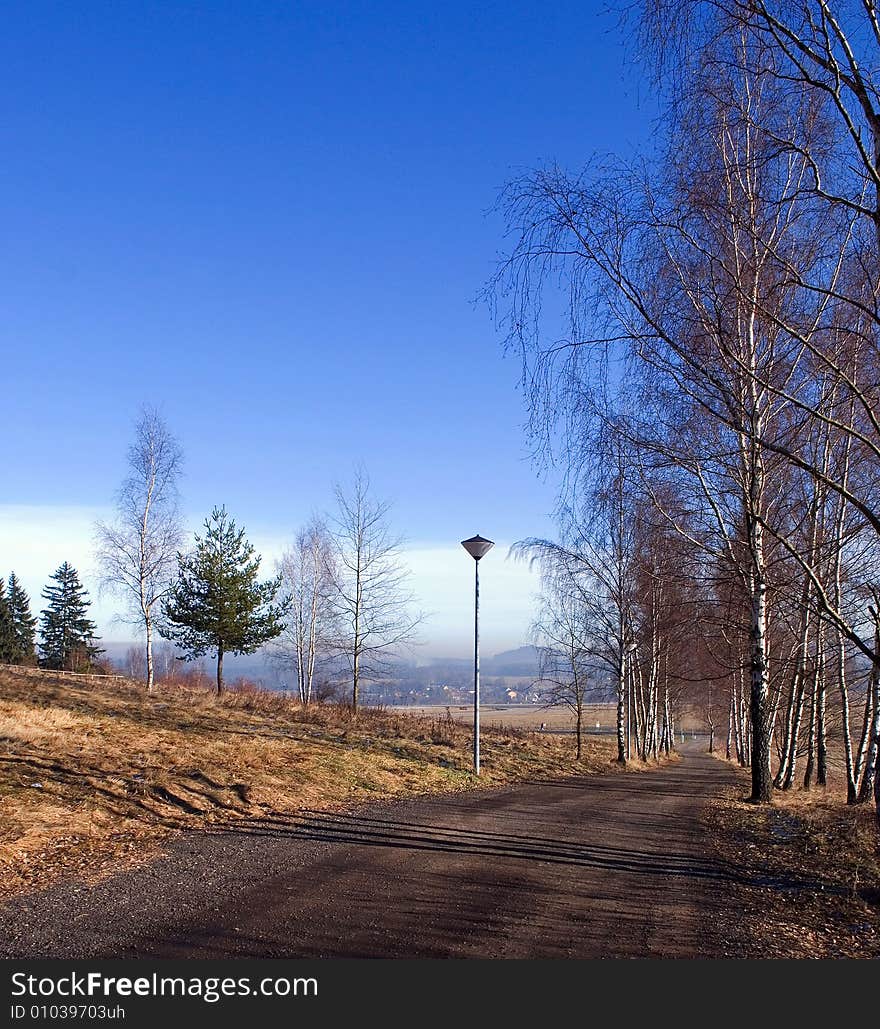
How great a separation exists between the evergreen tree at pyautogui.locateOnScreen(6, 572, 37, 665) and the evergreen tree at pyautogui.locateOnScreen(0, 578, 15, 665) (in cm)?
46

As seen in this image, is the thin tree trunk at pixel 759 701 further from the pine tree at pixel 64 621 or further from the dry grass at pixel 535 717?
the pine tree at pixel 64 621

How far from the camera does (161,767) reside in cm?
1217

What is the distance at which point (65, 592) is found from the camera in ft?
172

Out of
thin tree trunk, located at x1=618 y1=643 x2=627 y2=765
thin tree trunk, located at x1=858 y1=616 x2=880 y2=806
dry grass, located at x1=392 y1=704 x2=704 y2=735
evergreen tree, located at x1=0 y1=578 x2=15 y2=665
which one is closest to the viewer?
thin tree trunk, located at x1=858 y1=616 x2=880 y2=806

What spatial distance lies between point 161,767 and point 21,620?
49.5 m

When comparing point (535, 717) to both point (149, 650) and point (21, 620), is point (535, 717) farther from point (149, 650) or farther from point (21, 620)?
point (149, 650)

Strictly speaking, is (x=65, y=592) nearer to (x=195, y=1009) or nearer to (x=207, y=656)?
(x=207, y=656)

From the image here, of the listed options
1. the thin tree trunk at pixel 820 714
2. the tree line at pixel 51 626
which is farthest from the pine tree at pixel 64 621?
the thin tree trunk at pixel 820 714

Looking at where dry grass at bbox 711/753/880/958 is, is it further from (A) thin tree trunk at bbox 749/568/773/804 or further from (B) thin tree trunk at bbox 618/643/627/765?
(B) thin tree trunk at bbox 618/643/627/765

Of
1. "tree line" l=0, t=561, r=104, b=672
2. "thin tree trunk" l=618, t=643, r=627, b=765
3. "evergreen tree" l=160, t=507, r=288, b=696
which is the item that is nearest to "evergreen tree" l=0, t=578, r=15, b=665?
"tree line" l=0, t=561, r=104, b=672

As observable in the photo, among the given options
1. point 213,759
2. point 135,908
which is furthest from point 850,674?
point 135,908

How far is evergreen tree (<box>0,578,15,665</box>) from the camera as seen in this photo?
46750 millimetres

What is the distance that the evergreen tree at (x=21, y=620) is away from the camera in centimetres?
5075

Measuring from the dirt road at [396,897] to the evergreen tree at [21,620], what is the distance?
4618cm
